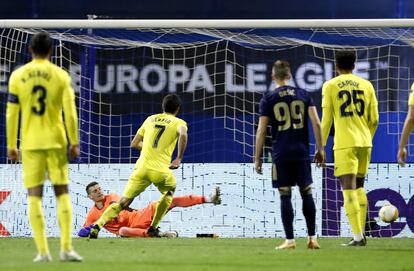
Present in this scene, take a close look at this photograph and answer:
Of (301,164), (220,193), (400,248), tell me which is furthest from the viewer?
(220,193)

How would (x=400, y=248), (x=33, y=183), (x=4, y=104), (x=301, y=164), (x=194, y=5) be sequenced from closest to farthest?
1. (x=33, y=183)
2. (x=301, y=164)
3. (x=400, y=248)
4. (x=4, y=104)
5. (x=194, y=5)

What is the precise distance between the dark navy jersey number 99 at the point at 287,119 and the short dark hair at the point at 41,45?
2.55 metres

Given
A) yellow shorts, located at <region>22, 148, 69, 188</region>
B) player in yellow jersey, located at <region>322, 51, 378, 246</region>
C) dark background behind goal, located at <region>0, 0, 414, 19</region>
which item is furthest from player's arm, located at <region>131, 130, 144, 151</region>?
dark background behind goal, located at <region>0, 0, 414, 19</region>

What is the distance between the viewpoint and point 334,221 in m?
14.9

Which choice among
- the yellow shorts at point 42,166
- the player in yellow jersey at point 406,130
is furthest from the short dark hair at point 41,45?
the player in yellow jersey at point 406,130

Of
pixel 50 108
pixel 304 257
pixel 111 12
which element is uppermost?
pixel 111 12

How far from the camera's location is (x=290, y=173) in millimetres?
10961

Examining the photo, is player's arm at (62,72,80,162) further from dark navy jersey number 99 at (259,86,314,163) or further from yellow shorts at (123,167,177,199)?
yellow shorts at (123,167,177,199)

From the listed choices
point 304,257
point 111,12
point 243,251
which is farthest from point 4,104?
point 304,257

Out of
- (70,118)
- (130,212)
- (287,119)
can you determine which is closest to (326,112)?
(287,119)

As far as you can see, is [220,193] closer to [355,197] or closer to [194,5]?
[355,197]

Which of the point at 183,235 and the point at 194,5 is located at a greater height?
the point at 194,5

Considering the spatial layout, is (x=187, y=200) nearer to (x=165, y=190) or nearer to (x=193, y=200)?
(x=193, y=200)

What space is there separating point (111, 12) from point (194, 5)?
1510 mm
